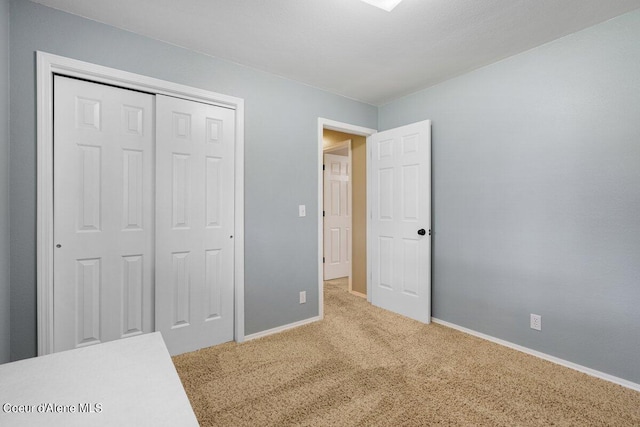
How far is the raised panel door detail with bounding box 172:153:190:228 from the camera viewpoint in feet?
7.72

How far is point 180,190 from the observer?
237 centimetres

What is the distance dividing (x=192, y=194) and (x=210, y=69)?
1.05 meters

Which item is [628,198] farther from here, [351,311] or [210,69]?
[210,69]

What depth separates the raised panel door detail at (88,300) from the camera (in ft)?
6.66

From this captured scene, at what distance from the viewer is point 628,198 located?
6.42 ft

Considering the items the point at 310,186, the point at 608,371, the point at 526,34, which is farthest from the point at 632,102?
the point at 310,186

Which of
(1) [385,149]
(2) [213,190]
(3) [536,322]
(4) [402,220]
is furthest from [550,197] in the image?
(2) [213,190]

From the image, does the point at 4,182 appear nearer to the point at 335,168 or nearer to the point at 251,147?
the point at 251,147

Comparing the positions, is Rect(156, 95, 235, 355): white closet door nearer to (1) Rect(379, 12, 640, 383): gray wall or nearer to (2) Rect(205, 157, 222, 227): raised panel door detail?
(2) Rect(205, 157, 222, 227): raised panel door detail

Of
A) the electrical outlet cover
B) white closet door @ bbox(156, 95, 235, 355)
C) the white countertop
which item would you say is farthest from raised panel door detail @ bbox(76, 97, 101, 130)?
the electrical outlet cover

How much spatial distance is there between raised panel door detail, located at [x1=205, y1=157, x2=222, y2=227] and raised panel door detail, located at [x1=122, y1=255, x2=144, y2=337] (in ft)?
1.95

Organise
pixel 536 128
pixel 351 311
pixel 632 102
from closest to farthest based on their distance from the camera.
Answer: pixel 632 102, pixel 536 128, pixel 351 311

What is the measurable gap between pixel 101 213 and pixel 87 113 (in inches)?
26.7

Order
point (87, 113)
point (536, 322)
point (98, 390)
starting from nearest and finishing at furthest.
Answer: point (98, 390) < point (87, 113) < point (536, 322)
